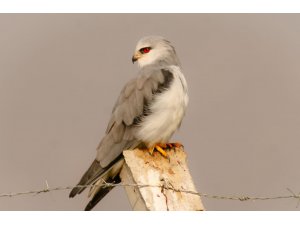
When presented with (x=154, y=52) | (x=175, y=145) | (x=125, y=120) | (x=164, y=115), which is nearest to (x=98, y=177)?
(x=125, y=120)

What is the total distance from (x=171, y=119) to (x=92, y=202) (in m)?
1.01

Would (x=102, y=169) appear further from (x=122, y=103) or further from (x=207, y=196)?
(x=207, y=196)

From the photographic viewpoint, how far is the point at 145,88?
4.98 metres

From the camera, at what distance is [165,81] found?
16.6 ft

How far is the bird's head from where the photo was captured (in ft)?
18.4

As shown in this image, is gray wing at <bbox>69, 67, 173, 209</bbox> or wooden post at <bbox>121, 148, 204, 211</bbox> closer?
wooden post at <bbox>121, 148, 204, 211</bbox>

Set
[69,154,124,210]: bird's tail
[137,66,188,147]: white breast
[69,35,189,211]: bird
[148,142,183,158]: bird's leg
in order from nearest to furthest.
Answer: [148,142,183,158]: bird's leg < [69,154,124,210]: bird's tail < [69,35,189,211]: bird < [137,66,188,147]: white breast

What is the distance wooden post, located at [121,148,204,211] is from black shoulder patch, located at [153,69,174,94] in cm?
94

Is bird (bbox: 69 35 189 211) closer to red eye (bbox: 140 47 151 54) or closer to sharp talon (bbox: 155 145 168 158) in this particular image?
sharp talon (bbox: 155 145 168 158)

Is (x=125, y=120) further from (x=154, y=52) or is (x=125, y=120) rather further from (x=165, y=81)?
(x=154, y=52)

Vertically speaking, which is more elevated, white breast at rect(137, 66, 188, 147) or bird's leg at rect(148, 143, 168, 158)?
white breast at rect(137, 66, 188, 147)

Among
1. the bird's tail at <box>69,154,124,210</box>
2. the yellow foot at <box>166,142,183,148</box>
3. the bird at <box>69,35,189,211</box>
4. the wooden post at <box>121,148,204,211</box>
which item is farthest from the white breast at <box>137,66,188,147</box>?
the wooden post at <box>121,148,204,211</box>

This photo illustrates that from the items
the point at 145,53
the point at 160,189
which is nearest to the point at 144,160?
the point at 160,189
